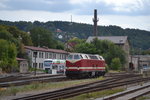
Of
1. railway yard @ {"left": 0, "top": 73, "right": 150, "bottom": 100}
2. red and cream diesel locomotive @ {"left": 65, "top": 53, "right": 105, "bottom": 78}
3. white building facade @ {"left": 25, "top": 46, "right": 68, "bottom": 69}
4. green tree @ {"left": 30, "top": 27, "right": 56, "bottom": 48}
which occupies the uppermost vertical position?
green tree @ {"left": 30, "top": 27, "right": 56, "bottom": 48}

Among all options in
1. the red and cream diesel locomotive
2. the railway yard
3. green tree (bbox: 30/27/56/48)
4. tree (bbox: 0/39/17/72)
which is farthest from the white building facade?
the railway yard

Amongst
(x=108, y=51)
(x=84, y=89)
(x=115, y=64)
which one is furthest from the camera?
(x=108, y=51)

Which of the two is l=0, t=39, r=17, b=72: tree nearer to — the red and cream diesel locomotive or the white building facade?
the white building facade

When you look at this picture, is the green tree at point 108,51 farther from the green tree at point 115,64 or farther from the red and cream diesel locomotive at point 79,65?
the red and cream diesel locomotive at point 79,65

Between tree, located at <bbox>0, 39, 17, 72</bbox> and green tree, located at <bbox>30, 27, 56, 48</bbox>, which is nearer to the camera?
tree, located at <bbox>0, 39, 17, 72</bbox>

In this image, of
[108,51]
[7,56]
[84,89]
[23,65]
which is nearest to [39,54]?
[23,65]

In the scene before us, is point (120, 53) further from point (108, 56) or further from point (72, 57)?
point (72, 57)

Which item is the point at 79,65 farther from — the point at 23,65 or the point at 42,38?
the point at 42,38

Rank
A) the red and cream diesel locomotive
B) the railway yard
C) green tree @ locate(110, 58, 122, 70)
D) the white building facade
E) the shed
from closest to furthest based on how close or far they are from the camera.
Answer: the railway yard < the red and cream diesel locomotive < the shed < the white building facade < green tree @ locate(110, 58, 122, 70)

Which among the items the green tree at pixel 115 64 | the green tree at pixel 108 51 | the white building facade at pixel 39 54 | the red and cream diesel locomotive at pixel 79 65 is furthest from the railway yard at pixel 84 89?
the green tree at pixel 108 51

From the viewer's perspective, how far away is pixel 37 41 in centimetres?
15262

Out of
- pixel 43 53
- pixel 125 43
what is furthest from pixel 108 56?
pixel 125 43

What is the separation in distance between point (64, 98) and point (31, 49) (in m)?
→ 72.0

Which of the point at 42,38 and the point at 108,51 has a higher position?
the point at 42,38
